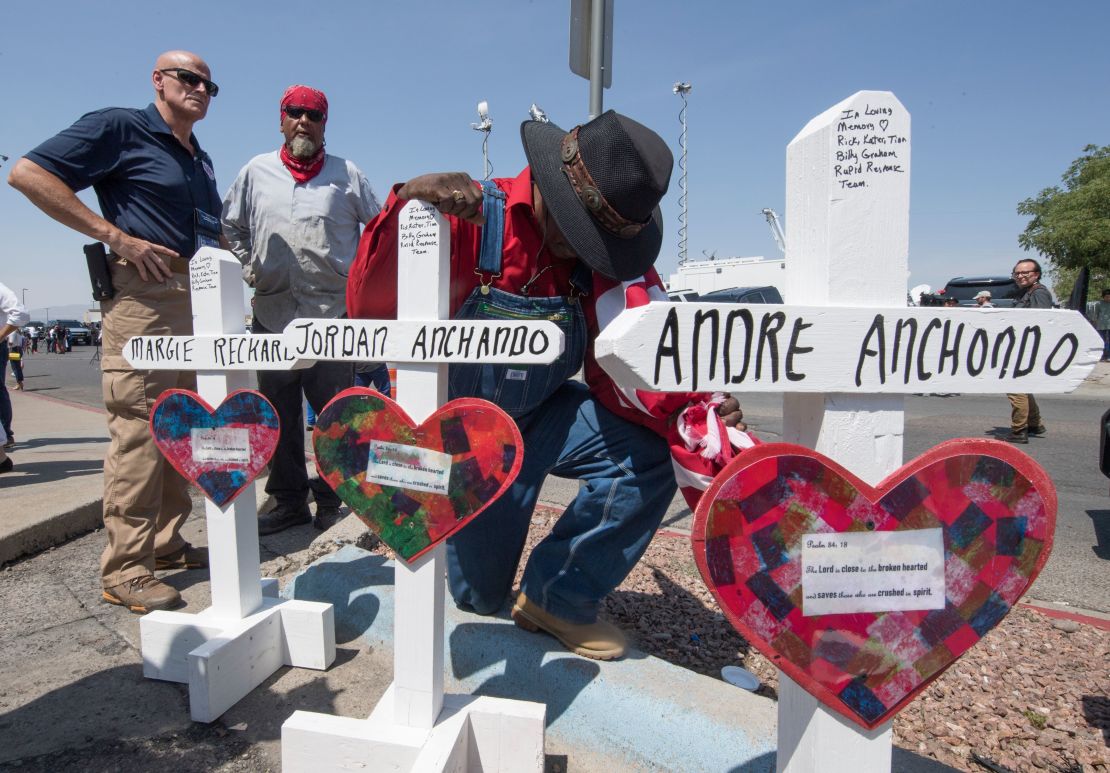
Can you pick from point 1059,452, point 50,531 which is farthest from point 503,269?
point 1059,452

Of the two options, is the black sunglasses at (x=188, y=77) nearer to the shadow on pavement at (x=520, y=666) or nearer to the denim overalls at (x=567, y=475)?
the denim overalls at (x=567, y=475)

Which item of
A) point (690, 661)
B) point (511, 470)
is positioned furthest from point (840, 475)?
point (690, 661)

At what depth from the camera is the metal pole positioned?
359cm

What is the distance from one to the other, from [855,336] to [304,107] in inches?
118

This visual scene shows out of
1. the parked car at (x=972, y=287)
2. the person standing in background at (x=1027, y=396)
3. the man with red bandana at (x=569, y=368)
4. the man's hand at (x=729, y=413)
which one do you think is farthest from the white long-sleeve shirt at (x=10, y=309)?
the parked car at (x=972, y=287)

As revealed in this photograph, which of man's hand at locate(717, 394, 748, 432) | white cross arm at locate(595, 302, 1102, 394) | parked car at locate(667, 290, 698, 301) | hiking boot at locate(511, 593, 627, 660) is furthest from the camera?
parked car at locate(667, 290, 698, 301)

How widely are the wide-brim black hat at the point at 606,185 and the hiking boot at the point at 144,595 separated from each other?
6.96 ft

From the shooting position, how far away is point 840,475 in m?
1.12

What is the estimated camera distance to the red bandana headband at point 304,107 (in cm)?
326

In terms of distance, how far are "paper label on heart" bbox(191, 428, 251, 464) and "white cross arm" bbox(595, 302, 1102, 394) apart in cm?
157

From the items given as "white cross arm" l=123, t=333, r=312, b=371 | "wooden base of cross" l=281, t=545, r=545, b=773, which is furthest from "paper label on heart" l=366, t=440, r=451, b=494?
"white cross arm" l=123, t=333, r=312, b=371

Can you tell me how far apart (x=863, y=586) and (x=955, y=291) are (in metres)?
23.4

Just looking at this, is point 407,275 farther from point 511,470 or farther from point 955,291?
point 955,291

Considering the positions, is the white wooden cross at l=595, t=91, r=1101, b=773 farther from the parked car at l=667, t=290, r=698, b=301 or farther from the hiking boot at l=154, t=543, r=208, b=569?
the hiking boot at l=154, t=543, r=208, b=569
